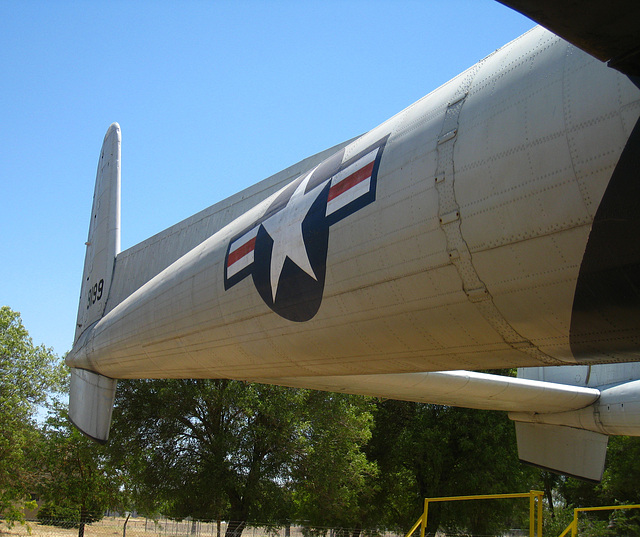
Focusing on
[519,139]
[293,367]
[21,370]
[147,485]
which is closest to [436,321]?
[519,139]

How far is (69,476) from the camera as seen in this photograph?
23.6 m

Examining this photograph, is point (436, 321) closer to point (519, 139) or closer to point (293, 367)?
point (519, 139)

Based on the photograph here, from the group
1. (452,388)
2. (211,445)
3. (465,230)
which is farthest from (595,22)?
(211,445)

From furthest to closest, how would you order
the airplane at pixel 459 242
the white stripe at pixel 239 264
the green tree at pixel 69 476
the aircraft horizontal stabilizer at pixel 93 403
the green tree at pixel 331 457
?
the green tree at pixel 69 476 < the green tree at pixel 331 457 < the aircraft horizontal stabilizer at pixel 93 403 < the white stripe at pixel 239 264 < the airplane at pixel 459 242

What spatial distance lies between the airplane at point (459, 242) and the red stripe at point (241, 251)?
2 cm

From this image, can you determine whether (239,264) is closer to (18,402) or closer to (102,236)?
(102,236)

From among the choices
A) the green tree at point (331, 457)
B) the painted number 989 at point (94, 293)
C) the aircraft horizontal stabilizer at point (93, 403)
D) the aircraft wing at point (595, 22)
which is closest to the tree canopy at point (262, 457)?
the green tree at point (331, 457)

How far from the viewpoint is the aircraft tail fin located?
1073 centimetres

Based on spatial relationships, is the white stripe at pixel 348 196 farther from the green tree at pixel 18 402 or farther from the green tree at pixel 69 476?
the green tree at pixel 18 402

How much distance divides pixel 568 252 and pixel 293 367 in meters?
3.57

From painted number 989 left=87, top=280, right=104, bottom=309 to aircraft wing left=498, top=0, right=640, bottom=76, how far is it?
11.6 m

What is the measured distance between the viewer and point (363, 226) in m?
4.59

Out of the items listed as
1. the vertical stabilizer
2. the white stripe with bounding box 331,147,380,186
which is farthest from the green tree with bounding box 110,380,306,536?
the white stripe with bounding box 331,147,380,186

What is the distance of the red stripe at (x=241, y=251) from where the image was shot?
6.28 metres
